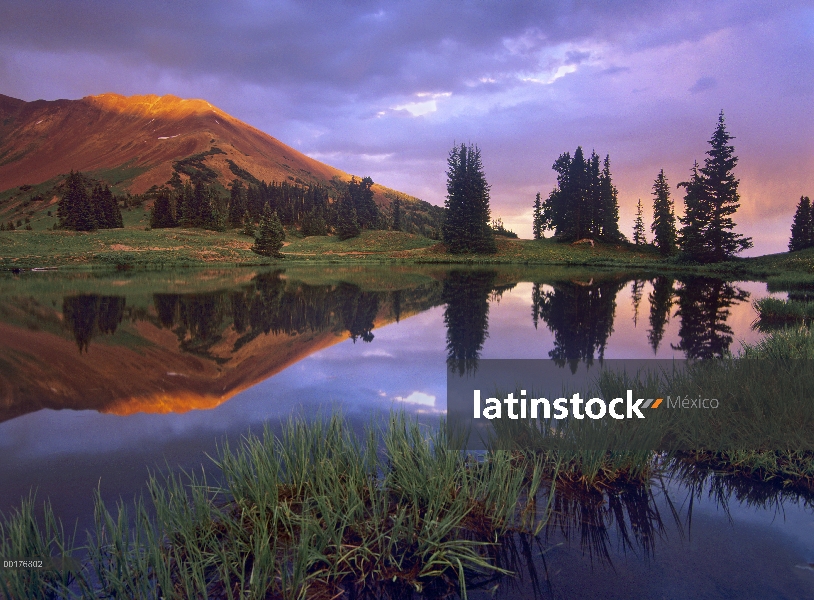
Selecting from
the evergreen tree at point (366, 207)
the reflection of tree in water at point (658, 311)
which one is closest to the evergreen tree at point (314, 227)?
the evergreen tree at point (366, 207)

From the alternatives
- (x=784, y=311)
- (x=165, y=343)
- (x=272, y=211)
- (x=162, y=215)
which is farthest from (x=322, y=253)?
(x=784, y=311)

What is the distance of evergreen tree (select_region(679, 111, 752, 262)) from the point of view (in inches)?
2074

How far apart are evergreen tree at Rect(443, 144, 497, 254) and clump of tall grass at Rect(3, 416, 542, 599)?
63.9 metres

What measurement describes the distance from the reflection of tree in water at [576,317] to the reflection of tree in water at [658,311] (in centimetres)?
127

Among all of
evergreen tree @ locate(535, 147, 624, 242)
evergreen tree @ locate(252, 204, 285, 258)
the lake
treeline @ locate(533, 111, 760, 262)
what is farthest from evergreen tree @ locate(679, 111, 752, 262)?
evergreen tree @ locate(252, 204, 285, 258)

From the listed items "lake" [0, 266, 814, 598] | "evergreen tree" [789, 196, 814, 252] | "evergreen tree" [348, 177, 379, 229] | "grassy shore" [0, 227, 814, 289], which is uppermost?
"evergreen tree" [348, 177, 379, 229]

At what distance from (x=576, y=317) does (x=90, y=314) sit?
18508 mm

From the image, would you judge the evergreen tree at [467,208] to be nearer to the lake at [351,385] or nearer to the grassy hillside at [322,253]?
the grassy hillside at [322,253]

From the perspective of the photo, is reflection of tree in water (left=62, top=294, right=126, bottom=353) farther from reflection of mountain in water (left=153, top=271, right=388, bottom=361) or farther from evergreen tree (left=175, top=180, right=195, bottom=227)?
evergreen tree (left=175, top=180, right=195, bottom=227)

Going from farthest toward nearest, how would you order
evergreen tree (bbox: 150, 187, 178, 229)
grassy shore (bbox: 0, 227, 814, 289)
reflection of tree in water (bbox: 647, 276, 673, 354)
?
evergreen tree (bbox: 150, 187, 178, 229), grassy shore (bbox: 0, 227, 814, 289), reflection of tree in water (bbox: 647, 276, 673, 354)

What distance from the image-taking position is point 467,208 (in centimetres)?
6850

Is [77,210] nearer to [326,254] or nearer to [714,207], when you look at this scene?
[326,254]

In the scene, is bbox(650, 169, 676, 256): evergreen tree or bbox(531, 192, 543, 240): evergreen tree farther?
bbox(531, 192, 543, 240): evergreen tree

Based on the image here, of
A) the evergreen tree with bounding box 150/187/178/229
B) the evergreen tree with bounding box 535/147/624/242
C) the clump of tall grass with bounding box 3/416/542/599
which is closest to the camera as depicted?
the clump of tall grass with bounding box 3/416/542/599
